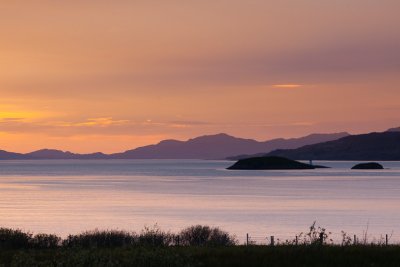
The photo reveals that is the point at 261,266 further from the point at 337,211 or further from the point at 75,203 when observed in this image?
the point at 75,203

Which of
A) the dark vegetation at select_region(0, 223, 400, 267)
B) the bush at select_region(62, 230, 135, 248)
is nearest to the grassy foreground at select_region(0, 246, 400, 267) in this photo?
the dark vegetation at select_region(0, 223, 400, 267)

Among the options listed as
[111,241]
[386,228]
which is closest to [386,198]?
[386,228]

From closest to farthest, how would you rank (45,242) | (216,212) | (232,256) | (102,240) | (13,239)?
1. (232,256)
2. (13,239)
3. (45,242)
4. (102,240)
5. (216,212)

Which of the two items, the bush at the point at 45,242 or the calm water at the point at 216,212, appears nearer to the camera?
the bush at the point at 45,242

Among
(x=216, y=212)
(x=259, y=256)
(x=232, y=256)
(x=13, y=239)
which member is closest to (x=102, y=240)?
(x=13, y=239)

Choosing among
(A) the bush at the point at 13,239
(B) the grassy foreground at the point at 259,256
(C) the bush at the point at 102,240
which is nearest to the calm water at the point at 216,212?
(C) the bush at the point at 102,240

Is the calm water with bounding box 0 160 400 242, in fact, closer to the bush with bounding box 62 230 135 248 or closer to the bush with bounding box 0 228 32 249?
the bush with bounding box 62 230 135 248

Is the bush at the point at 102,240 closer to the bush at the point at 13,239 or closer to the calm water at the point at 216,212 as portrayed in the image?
the bush at the point at 13,239

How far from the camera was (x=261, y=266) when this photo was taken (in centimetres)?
3472

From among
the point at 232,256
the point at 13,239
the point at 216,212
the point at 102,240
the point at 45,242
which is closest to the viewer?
the point at 232,256

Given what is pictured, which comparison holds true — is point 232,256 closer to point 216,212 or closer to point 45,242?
point 45,242

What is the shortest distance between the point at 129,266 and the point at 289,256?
8.70 metres

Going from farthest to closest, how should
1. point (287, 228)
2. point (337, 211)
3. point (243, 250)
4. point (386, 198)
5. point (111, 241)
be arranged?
point (386, 198) → point (337, 211) → point (287, 228) → point (111, 241) → point (243, 250)

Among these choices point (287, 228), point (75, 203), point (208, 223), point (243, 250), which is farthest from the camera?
point (75, 203)
